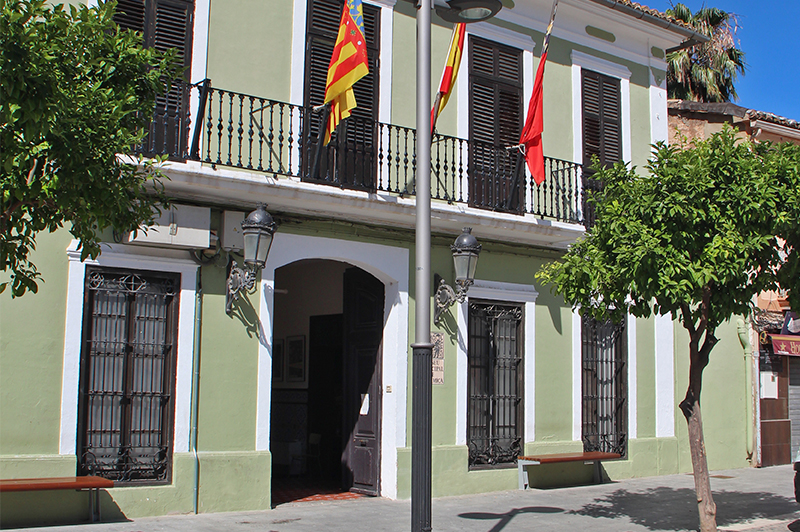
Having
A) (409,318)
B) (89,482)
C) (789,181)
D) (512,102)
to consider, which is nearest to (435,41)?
(512,102)

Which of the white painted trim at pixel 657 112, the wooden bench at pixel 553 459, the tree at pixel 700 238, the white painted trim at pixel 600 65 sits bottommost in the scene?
the wooden bench at pixel 553 459

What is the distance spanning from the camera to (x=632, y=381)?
13383mm

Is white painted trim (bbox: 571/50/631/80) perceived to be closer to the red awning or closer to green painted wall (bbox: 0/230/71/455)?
the red awning

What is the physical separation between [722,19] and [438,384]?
18.8 m

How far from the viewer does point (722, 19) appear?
2462 centimetres

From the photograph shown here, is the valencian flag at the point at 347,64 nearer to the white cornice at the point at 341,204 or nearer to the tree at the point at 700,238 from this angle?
the white cornice at the point at 341,204

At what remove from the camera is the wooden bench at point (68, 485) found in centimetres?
758

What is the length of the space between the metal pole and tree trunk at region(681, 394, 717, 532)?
3.12m

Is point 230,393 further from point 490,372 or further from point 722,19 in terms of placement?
point 722,19

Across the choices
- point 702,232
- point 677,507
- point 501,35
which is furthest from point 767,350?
point 702,232

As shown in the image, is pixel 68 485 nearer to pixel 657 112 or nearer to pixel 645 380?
pixel 645 380

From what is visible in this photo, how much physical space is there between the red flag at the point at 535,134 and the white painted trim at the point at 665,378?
153 inches

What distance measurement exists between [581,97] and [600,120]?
566 millimetres

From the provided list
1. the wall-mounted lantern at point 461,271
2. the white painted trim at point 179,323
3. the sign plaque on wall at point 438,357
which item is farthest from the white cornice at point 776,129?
the white painted trim at point 179,323
